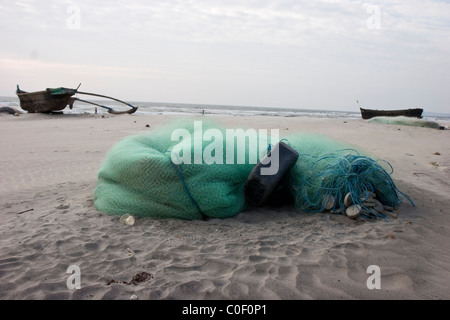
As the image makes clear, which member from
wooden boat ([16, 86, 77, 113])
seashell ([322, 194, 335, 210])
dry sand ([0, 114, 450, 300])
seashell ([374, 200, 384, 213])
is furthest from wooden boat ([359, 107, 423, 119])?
seashell ([322, 194, 335, 210])

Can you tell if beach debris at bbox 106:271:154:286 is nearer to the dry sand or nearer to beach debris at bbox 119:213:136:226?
the dry sand

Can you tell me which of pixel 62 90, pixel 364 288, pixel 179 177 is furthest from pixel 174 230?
pixel 62 90

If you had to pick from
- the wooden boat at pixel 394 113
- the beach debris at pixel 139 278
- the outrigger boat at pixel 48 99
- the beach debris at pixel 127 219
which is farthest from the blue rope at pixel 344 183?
the wooden boat at pixel 394 113

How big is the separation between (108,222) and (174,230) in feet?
2.44

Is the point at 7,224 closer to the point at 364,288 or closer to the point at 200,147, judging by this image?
the point at 200,147

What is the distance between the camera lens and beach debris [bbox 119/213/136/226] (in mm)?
3411

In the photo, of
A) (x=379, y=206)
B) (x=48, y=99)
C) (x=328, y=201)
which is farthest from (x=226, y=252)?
(x=48, y=99)

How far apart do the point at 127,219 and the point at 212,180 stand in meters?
0.98

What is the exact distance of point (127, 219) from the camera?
3.44 meters

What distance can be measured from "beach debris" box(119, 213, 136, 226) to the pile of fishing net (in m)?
0.10

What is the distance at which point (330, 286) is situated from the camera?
2.34 meters

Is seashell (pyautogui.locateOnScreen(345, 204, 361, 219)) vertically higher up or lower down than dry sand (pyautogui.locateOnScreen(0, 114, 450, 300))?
higher up

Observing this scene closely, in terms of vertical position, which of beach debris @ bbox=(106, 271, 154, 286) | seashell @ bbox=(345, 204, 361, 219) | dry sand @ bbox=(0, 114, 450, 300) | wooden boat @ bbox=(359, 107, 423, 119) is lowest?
beach debris @ bbox=(106, 271, 154, 286)
